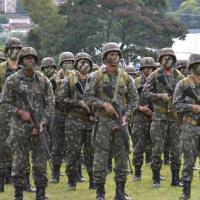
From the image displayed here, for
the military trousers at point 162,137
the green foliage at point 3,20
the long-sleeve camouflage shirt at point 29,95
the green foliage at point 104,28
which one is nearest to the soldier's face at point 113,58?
the long-sleeve camouflage shirt at point 29,95

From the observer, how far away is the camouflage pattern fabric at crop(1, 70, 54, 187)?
8.53 meters

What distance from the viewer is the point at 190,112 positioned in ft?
28.7

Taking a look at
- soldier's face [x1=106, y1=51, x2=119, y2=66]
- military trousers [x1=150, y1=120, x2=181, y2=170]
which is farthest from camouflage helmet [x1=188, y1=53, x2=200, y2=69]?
military trousers [x1=150, y1=120, x2=181, y2=170]

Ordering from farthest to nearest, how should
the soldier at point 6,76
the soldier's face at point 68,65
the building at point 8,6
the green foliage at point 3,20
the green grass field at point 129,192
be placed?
the building at point 8,6 → the green foliage at point 3,20 → the soldier's face at point 68,65 → the soldier at point 6,76 → the green grass field at point 129,192

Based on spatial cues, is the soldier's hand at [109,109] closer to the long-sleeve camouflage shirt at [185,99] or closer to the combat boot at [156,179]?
the long-sleeve camouflage shirt at [185,99]

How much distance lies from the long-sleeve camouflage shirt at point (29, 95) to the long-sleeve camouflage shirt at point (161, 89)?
2.02 metres

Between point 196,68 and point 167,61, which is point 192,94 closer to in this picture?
point 196,68

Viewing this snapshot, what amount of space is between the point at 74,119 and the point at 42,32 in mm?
23642

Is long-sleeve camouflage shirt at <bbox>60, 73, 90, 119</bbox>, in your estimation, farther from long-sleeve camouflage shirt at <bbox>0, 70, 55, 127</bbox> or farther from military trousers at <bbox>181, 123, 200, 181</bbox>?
military trousers at <bbox>181, 123, 200, 181</bbox>

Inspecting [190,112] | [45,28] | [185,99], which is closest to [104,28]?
[45,28]

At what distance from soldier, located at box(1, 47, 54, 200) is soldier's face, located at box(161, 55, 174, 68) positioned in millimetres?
2172

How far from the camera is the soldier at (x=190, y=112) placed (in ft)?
28.6

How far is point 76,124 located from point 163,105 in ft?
4.60

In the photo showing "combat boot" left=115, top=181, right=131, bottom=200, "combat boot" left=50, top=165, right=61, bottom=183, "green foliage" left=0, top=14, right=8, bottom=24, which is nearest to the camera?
"combat boot" left=115, top=181, right=131, bottom=200
